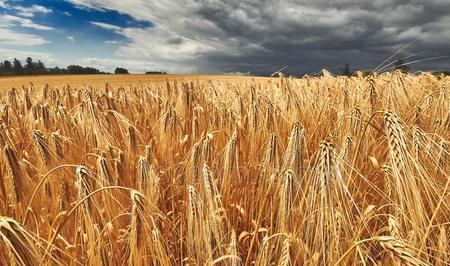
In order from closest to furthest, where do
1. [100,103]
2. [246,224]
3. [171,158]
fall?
[246,224], [171,158], [100,103]

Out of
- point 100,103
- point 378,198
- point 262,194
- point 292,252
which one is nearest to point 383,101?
point 378,198

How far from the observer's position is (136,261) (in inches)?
42.5

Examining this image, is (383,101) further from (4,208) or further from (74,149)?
(4,208)

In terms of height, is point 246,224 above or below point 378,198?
below

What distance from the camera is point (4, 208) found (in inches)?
63.4

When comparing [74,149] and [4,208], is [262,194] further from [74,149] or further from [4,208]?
[74,149]

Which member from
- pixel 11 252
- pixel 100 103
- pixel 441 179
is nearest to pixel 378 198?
pixel 441 179

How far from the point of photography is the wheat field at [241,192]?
42.8 inches

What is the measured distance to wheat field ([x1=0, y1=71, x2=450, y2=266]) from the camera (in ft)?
3.56

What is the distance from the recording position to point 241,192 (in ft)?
Answer: 6.56

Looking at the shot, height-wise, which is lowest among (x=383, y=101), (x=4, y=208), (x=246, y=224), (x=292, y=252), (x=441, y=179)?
(x=246, y=224)

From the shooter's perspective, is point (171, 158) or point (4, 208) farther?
point (171, 158)

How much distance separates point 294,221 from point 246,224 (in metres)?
0.50

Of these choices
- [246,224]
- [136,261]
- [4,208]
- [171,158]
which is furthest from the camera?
[171,158]
